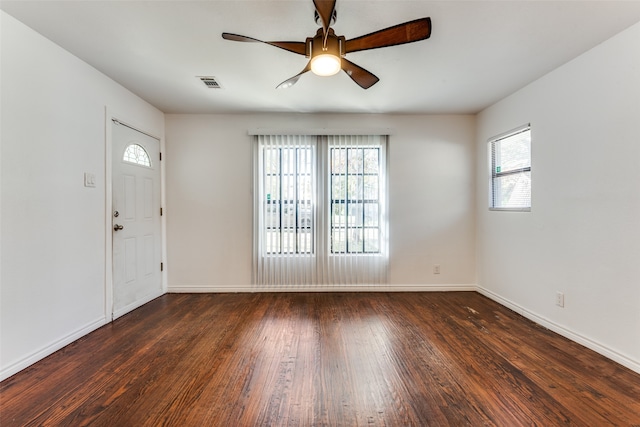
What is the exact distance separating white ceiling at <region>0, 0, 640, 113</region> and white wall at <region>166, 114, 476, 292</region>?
0.55m

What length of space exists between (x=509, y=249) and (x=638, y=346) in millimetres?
1300

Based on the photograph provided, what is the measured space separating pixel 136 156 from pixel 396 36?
303cm

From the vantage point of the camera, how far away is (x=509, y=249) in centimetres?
303

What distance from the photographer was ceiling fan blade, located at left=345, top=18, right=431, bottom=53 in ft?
4.82

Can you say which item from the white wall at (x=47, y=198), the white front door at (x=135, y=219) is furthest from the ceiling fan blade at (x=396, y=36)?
the white front door at (x=135, y=219)

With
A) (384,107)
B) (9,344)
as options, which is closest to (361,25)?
(384,107)

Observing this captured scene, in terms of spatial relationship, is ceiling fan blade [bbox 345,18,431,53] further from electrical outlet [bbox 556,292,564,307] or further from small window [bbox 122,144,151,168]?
small window [bbox 122,144,151,168]

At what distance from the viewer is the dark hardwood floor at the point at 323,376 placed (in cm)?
145

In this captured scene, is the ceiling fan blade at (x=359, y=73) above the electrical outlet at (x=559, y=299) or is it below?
above

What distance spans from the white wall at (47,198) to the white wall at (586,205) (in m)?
4.30

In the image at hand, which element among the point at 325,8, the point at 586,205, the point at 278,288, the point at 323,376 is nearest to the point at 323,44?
the point at 325,8

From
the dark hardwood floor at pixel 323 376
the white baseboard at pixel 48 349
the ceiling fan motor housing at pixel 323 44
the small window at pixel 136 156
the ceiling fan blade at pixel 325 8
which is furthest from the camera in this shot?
the small window at pixel 136 156

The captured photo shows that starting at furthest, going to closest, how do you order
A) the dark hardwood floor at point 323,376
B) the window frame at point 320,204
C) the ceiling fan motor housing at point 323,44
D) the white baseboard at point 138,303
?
1. the window frame at point 320,204
2. the white baseboard at point 138,303
3. the ceiling fan motor housing at point 323,44
4. the dark hardwood floor at point 323,376

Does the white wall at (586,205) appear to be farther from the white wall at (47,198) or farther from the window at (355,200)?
the white wall at (47,198)
